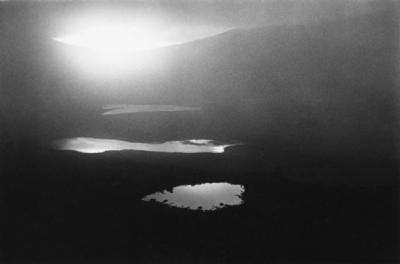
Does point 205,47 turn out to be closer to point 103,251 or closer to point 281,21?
point 281,21

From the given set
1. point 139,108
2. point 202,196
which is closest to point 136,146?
point 139,108

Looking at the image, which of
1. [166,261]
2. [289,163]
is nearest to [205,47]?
[289,163]

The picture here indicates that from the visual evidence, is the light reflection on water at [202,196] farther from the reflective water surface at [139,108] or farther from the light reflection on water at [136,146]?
the reflective water surface at [139,108]

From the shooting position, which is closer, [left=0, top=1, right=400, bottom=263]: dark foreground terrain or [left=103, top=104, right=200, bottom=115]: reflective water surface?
[left=0, top=1, right=400, bottom=263]: dark foreground terrain

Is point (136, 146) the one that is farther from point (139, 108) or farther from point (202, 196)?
point (202, 196)

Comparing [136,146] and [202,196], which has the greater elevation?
[136,146]

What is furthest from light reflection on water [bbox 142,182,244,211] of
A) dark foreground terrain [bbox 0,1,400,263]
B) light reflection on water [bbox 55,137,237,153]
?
light reflection on water [bbox 55,137,237,153]

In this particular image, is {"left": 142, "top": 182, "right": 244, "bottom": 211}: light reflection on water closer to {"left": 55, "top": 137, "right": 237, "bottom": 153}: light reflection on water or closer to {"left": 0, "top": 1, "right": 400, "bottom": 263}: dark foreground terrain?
{"left": 0, "top": 1, "right": 400, "bottom": 263}: dark foreground terrain
